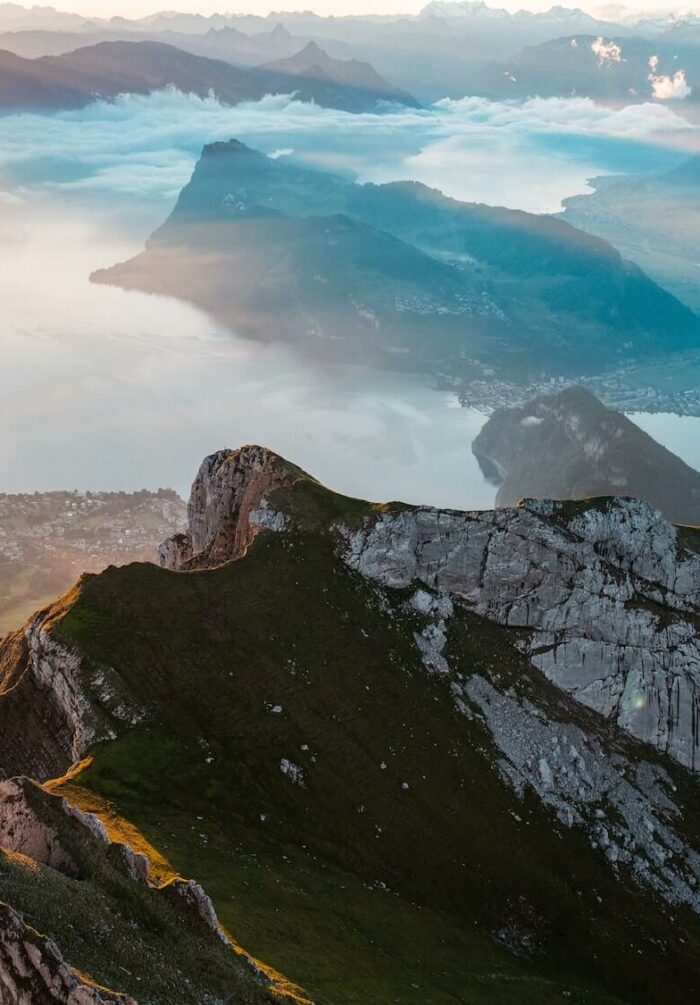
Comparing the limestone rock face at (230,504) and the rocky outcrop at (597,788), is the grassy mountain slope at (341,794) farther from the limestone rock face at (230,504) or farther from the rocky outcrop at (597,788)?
the limestone rock face at (230,504)

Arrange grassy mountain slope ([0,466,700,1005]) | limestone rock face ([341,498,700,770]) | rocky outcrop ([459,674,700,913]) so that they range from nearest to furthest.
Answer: grassy mountain slope ([0,466,700,1005])
rocky outcrop ([459,674,700,913])
limestone rock face ([341,498,700,770])

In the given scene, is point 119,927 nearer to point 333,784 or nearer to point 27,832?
point 27,832

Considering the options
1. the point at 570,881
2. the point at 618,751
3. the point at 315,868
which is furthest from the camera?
the point at 618,751

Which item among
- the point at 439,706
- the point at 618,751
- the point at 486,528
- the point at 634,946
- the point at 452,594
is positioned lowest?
the point at 634,946

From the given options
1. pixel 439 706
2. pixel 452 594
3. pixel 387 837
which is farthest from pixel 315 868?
pixel 452 594

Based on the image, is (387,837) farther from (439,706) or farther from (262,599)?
(262,599)

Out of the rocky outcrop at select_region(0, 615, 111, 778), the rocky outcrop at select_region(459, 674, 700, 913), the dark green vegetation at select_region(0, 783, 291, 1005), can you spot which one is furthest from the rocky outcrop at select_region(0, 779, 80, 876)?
the rocky outcrop at select_region(459, 674, 700, 913)

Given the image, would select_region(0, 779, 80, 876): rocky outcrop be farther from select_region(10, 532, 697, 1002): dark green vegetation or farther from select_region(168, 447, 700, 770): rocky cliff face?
select_region(168, 447, 700, 770): rocky cliff face
